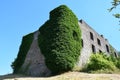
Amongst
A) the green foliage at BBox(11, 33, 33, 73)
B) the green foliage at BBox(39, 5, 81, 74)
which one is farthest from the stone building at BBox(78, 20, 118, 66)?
the green foliage at BBox(11, 33, 33, 73)

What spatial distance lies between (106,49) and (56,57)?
51.5 ft

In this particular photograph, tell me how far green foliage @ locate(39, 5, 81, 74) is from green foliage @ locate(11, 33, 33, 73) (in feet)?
11.7

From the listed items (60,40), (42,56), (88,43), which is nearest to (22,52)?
(42,56)

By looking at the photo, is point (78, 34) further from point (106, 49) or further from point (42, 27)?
point (106, 49)

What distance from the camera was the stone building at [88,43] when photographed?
27872 mm

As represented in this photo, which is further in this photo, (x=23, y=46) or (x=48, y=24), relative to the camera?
(x=23, y=46)

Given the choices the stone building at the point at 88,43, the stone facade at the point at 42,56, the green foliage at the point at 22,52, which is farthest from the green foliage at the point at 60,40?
the green foliage at the point at 22,52

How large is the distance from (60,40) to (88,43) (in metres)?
6.78

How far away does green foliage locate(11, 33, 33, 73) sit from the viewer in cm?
2980

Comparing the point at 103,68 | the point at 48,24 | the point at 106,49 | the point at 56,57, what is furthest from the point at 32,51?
the point at 106,49

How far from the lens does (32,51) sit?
2862 cm

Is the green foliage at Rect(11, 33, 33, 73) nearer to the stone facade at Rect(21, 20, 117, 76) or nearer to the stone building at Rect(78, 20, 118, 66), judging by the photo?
the stone facade at Rect(21, 20, 117, 76)

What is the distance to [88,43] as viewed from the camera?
99.6ft

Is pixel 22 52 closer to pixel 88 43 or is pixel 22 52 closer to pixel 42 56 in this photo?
pixel 42 56
